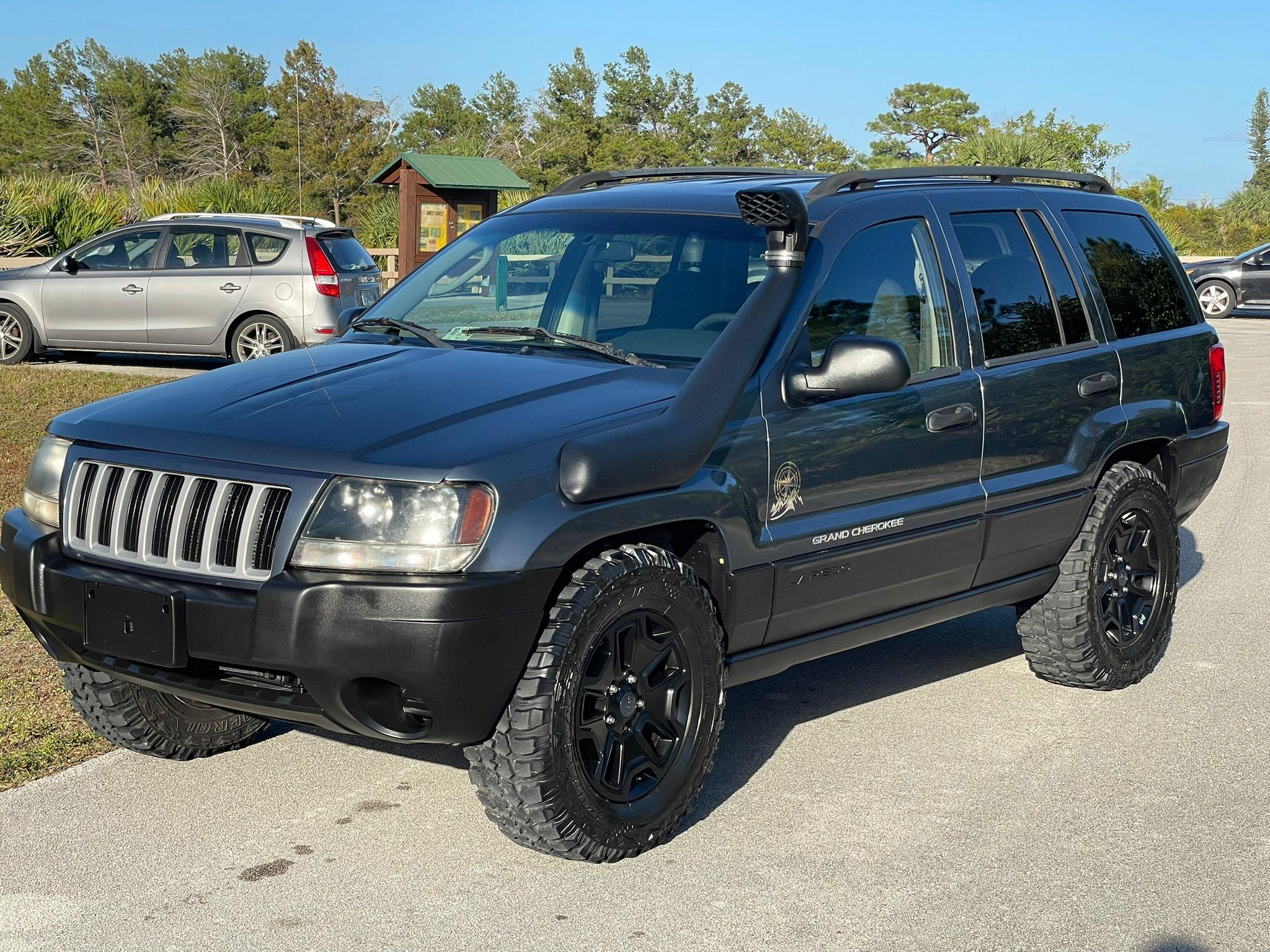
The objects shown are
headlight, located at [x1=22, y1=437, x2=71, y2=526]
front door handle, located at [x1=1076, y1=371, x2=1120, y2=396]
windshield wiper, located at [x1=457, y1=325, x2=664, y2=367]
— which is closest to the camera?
headlight, located at [x1=22, y1=437, x2=71, y2=526]

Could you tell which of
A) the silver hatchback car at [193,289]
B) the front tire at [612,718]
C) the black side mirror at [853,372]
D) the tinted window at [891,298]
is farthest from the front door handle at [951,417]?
the silver hatchback car at [193,289]

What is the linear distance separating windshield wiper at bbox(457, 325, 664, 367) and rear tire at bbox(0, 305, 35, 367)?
13.1 m

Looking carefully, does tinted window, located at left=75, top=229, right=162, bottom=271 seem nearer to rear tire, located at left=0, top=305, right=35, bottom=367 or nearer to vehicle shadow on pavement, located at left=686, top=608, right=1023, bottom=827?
rear tire, located at left=0, top=305, right=35, bottom=367

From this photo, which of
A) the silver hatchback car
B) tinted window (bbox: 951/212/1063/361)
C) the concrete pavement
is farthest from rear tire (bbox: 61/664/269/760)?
the silver hatchback car

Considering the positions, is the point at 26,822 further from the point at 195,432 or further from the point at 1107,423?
the point at 1107,423

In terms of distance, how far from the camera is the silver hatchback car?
16.0 meters

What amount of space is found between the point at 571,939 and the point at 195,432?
1.68m

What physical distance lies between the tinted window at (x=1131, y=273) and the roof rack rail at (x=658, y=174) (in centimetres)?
119

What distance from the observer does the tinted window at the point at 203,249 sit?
16250 millimetres

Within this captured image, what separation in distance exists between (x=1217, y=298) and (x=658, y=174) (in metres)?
25.8

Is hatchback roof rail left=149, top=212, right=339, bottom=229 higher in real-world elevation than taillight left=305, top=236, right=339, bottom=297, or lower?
higher

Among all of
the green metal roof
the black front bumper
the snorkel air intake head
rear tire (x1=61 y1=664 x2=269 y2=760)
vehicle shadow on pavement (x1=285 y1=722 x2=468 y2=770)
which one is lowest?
vehicle shadow on pavement (x1=285 y1=722 x2=468 y2=770)

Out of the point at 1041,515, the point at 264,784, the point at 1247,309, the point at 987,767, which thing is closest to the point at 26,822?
the point at 264,784

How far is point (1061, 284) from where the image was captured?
19.6 feet
